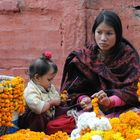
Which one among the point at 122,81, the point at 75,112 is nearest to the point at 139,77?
the point at 122,81

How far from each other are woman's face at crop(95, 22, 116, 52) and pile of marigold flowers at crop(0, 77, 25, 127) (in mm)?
848

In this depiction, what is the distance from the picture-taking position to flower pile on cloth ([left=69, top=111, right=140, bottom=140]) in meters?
3.40

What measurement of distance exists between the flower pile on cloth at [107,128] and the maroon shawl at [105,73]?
933 mm

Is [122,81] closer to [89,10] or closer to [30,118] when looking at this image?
[30,118]

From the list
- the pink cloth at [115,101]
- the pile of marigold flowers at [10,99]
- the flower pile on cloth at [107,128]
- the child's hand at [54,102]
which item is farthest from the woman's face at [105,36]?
the flower pile on cloth at [107,128]

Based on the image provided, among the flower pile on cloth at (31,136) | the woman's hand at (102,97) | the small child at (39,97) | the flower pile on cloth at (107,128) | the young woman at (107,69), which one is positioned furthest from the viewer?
the young woman at (107,69)

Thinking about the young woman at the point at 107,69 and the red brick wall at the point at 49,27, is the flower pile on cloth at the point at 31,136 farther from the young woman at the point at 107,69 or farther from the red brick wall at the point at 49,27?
the red brick wall at the point at 49,27

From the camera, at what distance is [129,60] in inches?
186

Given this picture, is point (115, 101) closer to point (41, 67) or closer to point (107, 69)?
point (107, 69)

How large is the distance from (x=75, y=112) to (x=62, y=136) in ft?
1.87

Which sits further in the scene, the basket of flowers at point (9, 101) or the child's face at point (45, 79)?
the child's face at point (45, 79)

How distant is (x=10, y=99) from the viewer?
13.5 feet

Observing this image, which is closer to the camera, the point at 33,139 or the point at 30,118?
the point at 33,139

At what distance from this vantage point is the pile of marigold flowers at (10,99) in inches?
160
